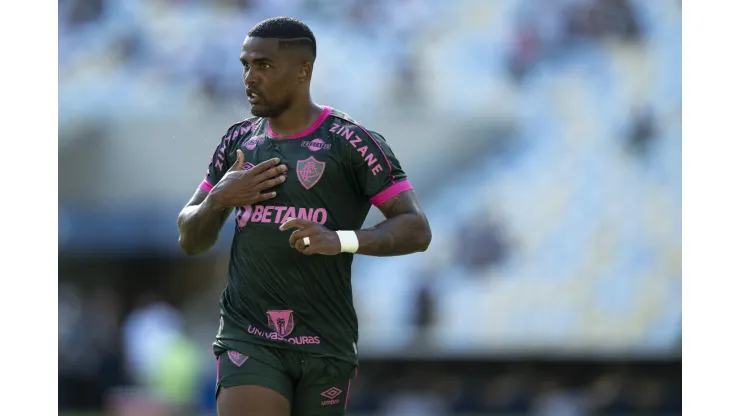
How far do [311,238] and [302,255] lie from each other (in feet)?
1.47

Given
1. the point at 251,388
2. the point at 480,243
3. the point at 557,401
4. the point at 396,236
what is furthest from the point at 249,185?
the point at 557,401

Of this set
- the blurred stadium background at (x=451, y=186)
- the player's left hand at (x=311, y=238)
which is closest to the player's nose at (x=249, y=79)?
the player's left hand at (x=311, y=238)

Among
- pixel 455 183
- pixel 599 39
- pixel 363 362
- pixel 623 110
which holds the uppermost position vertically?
pixel 599 39

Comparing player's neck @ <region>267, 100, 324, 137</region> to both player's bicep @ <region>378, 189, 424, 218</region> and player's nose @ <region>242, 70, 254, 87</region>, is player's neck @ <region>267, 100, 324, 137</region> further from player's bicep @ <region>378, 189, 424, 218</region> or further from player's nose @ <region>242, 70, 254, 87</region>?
player's bicep @ <region>378, 189, 424, 218</region>

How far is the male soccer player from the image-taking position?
199 inches

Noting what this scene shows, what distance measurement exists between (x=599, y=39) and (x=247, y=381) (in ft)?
43.1

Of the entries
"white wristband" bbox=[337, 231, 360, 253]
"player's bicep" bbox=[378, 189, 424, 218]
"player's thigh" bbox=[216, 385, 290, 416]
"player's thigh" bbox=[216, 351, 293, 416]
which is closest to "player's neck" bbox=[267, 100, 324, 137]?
"player's bicep" bbox=[378, 189, 424, 218]

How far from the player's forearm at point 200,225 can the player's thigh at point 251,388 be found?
2.17 ft

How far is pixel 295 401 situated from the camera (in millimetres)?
5094

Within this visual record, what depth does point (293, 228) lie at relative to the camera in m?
5.06

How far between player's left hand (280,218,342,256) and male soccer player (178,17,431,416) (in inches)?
6.1

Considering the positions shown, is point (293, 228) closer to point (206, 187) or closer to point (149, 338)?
point (206, 187)

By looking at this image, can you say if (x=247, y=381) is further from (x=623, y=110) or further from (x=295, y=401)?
(x=623, y=110)

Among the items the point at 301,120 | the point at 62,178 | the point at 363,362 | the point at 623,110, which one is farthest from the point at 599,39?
the point at 301,120
